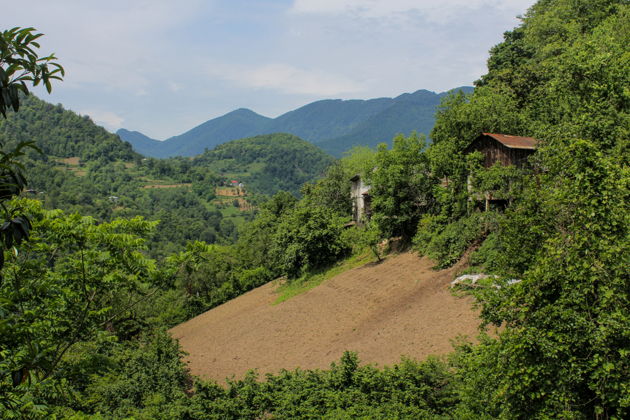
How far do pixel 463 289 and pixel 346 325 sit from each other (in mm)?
6148

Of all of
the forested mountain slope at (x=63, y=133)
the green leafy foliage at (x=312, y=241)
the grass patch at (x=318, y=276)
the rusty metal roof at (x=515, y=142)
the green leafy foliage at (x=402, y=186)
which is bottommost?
the grass patch at (x=318, y=276)

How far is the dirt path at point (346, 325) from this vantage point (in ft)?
58.8

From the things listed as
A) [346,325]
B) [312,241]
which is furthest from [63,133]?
[346,325]

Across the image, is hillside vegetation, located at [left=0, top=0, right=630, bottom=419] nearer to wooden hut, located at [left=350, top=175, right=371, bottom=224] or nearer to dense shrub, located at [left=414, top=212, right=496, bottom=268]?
dense shrub, located at [left=414, top=212, right=496, bottom=268]

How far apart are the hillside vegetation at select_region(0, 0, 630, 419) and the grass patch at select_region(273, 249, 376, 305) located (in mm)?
2699

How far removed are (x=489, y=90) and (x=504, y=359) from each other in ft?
94.9

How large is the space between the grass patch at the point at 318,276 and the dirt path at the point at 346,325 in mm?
1205

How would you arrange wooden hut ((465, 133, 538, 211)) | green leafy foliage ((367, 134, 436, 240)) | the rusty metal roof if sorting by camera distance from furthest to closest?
1. green leafy foliage ((367, 134, 436, 240))
2. wooden hut ((465, 133, 538, 211))
3. the rusty metal roof

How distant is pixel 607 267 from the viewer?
691cm

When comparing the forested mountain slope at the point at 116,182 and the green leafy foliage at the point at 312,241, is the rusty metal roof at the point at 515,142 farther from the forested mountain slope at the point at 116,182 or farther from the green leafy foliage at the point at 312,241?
the forested mountain slope at the point at 116,182

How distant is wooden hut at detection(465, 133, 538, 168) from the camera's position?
24359mm

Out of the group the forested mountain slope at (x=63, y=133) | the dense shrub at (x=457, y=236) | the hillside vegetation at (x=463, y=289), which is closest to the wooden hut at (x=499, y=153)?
the hillside vegetation at (x=463, y=289)

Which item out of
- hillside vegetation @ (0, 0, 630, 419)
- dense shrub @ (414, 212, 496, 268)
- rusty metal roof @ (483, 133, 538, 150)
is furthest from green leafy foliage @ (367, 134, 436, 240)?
rusty metal roof @ (483, 133, 538, 150)

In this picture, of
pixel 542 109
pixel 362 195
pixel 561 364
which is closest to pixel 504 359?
pixel 561 364
